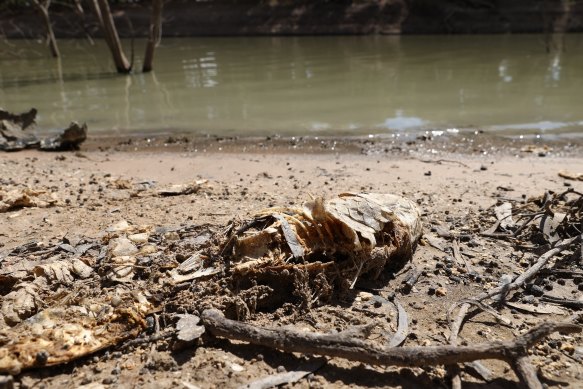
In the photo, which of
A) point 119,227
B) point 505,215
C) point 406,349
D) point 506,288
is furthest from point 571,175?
point 119,227

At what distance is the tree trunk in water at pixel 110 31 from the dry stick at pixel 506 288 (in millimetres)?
13982

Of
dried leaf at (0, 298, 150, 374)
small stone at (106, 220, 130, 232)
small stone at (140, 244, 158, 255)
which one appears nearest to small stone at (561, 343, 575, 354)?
dried leaf at (0, 298, 150, 374)

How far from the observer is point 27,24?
103 ft

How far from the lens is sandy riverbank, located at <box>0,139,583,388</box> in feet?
9.41

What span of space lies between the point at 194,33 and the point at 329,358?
28563mm

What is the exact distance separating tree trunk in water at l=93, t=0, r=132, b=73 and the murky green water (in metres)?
0.41

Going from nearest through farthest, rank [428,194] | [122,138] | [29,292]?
[29,292] → [428,194] → [122,138]

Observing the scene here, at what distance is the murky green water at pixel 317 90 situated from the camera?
10125mm

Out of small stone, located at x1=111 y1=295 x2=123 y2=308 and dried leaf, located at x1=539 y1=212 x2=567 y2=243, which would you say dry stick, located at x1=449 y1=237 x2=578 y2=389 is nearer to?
dried leaf, located at x1=539 y1=212 x2=567 y2=243

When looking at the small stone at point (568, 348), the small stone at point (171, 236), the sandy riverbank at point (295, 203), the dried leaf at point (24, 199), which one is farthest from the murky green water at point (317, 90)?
the small stone at point (568, 348)

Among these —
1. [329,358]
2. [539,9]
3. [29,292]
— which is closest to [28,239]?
[29,292]

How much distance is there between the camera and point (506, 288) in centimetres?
357

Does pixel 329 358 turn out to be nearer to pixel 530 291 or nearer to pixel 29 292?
pixel 530 291

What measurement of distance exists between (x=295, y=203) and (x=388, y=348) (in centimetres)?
269
